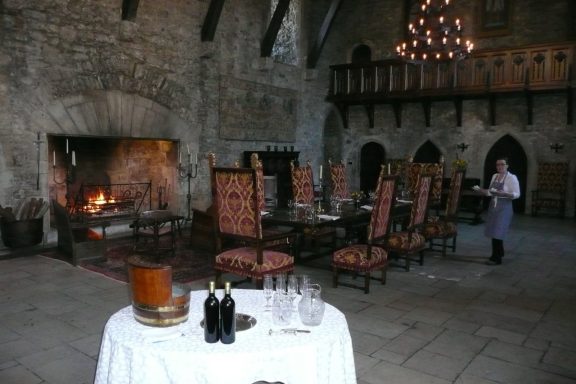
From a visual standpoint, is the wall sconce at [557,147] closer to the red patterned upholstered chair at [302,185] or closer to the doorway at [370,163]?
the doorway at [370,163]

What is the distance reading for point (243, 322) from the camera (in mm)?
2000

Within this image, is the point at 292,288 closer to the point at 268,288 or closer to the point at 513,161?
the point at 268,288

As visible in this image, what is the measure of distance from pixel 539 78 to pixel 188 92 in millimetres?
7301

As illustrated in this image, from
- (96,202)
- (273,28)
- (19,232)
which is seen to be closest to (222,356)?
(19,232)

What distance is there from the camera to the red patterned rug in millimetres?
5031

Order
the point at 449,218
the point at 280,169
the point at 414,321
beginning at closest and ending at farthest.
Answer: the point at 414,321 < the point at 449,218 < the point at 280,169

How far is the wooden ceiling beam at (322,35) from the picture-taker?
10521 millimetres

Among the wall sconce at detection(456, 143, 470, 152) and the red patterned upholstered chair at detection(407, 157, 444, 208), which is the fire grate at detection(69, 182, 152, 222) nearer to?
the red patterned upholstered chair at detection(407, 157, 444, 208)

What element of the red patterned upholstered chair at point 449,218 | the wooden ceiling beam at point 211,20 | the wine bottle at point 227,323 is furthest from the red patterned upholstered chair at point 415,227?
the wooden ceiling beam at point 211,20

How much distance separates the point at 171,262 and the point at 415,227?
9.55 feet

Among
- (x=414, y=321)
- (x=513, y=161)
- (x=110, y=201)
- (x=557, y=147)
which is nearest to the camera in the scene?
(x=414, y=321)

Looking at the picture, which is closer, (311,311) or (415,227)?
(311,311)

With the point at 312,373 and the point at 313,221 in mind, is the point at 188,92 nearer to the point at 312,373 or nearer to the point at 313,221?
the point at 313,221

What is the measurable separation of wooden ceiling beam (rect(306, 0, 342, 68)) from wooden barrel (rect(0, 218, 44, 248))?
7.51m
